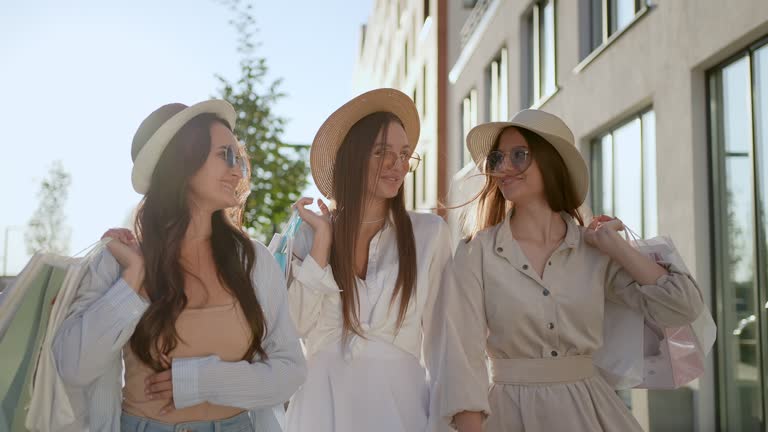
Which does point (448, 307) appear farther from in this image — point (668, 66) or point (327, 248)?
point (668, 66)

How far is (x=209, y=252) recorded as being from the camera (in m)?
3.56

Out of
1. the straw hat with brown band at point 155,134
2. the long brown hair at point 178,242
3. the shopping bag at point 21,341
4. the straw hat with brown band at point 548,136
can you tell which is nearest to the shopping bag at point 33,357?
the shopping bag at point 21,341

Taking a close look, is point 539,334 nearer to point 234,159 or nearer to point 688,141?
point 234,159

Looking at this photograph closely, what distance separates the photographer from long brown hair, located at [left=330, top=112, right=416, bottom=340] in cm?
408

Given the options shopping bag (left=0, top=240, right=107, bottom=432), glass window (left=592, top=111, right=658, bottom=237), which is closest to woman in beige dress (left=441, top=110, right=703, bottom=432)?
shopping bag (left=0, top=240, right=107, bottom=432)

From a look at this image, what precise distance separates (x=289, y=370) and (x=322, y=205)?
1289 millimetres

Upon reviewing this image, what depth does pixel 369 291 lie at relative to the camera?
163 inches

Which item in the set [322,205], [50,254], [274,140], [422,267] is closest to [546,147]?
[422,267]

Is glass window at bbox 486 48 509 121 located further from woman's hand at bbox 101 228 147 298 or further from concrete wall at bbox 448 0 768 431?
woman's hand at bbox 101 228 147 298

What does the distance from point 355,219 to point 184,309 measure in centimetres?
121

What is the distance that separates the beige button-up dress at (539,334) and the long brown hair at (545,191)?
0.85 feet

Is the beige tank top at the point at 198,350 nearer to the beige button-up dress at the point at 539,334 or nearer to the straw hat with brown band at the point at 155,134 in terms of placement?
the straw hat with brown band at the point at 155,134

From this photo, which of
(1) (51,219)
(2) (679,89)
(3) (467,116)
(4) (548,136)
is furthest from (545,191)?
(1) (51,219)

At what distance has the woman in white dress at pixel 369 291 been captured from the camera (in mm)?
4008
